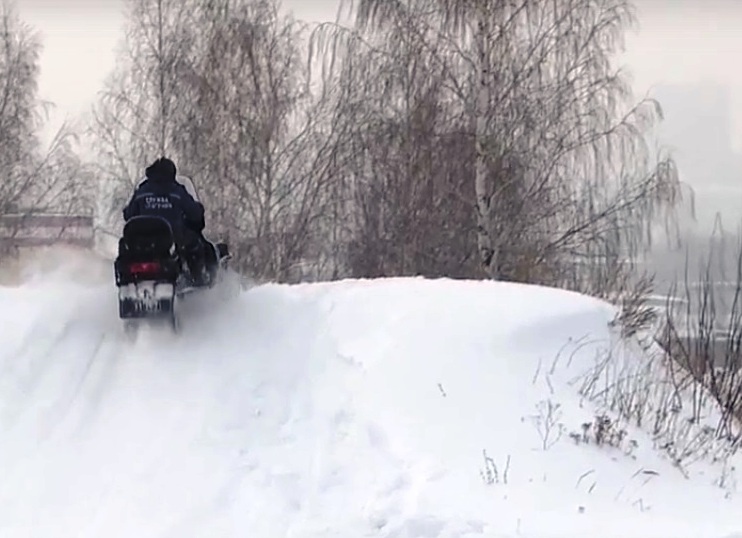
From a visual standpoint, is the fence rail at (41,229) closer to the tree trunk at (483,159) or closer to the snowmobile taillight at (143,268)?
the tree trunk at (483,159)

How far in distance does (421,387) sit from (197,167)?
1716 cm

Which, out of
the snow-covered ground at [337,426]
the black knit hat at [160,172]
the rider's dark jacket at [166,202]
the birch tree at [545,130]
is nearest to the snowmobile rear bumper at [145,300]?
the snow-covered ground at [337,426]

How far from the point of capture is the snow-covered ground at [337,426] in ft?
18.3

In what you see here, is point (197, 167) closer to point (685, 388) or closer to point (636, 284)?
point (636, 284)

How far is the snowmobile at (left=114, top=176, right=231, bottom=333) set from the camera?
854cm

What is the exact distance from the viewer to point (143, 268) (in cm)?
858

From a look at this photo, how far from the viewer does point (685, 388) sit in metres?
8.03

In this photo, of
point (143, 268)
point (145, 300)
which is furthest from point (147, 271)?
point (145, 300)

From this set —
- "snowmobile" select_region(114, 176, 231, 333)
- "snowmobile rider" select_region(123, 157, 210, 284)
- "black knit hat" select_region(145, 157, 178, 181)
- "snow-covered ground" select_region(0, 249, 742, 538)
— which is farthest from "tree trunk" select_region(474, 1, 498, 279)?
"snowmobile" select_region(114, 176, 231, 333)

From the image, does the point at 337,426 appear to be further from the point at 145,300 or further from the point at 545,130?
the point at 545,130

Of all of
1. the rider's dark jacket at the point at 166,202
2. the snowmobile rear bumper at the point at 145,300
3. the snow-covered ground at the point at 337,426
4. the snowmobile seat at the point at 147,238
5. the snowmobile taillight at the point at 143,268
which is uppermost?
the rider's dark jacket at the point at 166,202

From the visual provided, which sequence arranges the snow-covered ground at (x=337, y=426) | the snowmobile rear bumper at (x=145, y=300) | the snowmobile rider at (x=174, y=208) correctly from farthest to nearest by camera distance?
1. the snowmobile rider at (x=174, y=208)
2. the snowmobile rear bumper at (x=145, y=300)
3. the snow-covered ground at (x=337, y=426)

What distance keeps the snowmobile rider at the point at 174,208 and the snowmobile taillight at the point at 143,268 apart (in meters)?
0.46

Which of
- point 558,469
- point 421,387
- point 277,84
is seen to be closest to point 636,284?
point 421,387
